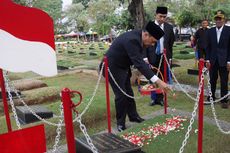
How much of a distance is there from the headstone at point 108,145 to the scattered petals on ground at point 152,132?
3.28 feet

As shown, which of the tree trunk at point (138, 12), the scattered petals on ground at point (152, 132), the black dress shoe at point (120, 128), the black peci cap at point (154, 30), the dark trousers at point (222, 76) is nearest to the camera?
the black peci cap at point (154, 30)

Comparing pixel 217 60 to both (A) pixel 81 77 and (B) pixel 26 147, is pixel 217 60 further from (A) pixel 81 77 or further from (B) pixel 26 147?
(A) pixel 81 77

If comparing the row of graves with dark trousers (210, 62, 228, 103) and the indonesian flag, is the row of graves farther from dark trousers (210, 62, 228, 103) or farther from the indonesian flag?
the indonesian flag

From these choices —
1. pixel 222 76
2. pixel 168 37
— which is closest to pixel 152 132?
pixel 222 76

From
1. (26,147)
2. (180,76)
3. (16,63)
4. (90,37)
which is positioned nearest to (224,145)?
(26,147)

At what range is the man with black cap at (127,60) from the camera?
4172mm

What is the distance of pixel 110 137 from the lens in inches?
144

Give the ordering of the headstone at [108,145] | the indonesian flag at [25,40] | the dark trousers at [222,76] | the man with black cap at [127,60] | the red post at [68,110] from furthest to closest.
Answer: the dark trousers at [222,76]
the man with black cap at [127,60]
the headstone at [108,145]
the red post at [68,110]
the indonesian flag at [25,40]

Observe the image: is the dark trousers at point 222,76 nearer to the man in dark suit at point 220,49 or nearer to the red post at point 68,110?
the man in dark suit at point 220,49

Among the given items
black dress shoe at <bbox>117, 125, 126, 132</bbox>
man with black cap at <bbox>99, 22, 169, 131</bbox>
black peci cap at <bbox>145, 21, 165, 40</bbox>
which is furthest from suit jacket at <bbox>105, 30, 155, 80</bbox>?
black dress shoe at <bbox>117, 125, 126, 132</bbox>

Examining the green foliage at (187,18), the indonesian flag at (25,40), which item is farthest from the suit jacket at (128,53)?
the green foliage at (187,18)

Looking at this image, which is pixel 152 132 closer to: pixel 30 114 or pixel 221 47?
pixel 30 114

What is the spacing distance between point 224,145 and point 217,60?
237 cm

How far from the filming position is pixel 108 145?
3.36m
